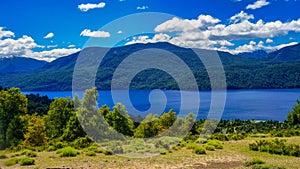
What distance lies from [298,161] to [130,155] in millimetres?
10428

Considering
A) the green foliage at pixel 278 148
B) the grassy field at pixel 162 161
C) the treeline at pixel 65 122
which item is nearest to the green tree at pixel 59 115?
the treeline at pixel 65 122

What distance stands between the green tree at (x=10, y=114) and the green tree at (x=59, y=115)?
423 cm

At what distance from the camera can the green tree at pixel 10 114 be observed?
103 ft

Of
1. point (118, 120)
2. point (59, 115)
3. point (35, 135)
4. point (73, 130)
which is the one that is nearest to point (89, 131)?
point (73, 130)

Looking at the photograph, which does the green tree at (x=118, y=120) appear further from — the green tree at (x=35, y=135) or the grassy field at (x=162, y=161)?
the grassy field at (x=162, y=161)

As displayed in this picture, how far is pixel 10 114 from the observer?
32.2 meters

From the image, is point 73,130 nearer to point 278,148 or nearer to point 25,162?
point 25,162

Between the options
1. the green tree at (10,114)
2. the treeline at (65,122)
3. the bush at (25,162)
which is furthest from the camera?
the green tree at (10,114)

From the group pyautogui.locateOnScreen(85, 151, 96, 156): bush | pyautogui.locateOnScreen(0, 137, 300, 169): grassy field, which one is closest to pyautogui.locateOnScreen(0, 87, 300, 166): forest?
pyautogui.locateOnScreen(85, 151, 96, 156): bush

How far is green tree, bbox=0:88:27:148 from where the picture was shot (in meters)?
31.5

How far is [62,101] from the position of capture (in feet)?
116

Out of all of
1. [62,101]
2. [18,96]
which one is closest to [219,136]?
[62,101]

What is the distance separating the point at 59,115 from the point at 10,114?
5.60 m

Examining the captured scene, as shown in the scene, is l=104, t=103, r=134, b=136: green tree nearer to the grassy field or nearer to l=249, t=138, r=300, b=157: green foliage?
the grassy field
